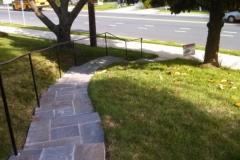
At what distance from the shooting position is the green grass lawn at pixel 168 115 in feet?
11.2

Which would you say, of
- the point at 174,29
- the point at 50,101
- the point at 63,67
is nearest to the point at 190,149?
the point at 50,101

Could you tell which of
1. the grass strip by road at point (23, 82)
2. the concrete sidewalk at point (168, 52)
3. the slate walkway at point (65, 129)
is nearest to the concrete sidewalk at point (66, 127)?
the slate walkway at point (65, 129)

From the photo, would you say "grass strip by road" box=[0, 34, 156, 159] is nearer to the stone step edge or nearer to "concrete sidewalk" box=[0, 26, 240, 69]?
the stone step edge

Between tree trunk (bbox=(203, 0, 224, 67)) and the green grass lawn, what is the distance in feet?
5.11

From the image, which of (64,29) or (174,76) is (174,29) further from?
(174,76)

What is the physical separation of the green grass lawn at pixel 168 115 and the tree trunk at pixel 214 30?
156 centimetres

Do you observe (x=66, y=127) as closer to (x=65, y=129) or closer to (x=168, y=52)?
(x=65, y=129)

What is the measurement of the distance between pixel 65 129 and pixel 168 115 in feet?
4.97

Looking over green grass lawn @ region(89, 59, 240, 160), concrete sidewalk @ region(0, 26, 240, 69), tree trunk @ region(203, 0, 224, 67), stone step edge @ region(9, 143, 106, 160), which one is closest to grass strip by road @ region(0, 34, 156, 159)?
stone step edge @ region(9, 143, 106, 160)

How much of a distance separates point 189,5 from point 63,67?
4.06 metres

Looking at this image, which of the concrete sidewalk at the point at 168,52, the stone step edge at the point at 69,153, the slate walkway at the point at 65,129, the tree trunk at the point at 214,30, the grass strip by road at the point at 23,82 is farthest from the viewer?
the concrete sidewalk at the point at 168,52

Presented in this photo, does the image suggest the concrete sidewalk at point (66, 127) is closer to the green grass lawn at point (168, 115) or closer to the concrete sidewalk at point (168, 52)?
the green grass lawn at point (168, 115)

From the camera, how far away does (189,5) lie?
860 cm

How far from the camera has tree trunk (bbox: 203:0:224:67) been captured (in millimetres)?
7961
